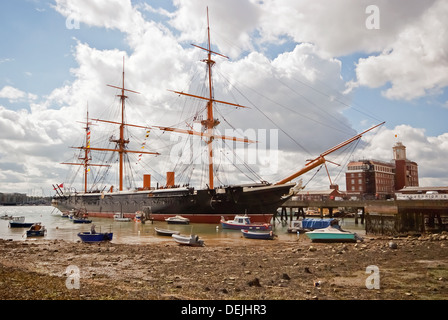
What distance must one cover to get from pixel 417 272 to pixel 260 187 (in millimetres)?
29942

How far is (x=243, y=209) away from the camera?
145 ft

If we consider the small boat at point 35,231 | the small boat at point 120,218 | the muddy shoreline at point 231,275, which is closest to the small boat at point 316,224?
the muddy shoreline at point 231,275

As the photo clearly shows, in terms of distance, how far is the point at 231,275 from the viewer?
13219 mm

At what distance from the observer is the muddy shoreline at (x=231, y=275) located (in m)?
10.1

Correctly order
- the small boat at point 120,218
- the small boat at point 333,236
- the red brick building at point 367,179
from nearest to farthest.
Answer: the small boat at point 333,236 → the small boat at point 120,218 → the red brick building at point 367,179

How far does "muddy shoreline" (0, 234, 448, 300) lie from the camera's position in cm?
1010

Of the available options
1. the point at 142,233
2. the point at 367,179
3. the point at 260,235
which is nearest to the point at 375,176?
the point at 367,179

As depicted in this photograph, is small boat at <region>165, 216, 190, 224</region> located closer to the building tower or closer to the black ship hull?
the black ship hull

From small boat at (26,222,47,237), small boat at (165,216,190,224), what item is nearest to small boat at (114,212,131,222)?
small boat at (165,216,190,224)

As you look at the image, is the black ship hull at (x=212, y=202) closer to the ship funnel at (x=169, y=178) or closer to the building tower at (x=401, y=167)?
the ship funnel at (x=169, y=178)

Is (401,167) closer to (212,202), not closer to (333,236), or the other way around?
(212,202)

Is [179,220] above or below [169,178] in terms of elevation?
below
